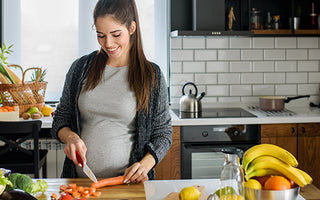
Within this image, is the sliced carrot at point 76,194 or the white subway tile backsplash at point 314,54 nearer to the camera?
the sliced carrot at point 76,194

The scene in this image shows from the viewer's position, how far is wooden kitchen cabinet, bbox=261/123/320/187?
319cm

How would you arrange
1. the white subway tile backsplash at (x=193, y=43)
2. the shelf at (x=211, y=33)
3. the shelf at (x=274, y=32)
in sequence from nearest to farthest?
the shelf at (x=211, y=33)
the shelf at (x=274, y=32)
the white subway tile backsplash at (x=193, y=43)

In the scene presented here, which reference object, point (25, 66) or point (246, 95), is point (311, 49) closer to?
point (246, 95)

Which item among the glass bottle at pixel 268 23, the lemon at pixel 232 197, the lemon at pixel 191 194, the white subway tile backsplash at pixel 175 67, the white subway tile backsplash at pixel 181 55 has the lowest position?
the lemon at pixel 191 194

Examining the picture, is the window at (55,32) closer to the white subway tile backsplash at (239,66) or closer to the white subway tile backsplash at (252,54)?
the white subway tile backsplash at (239,66)

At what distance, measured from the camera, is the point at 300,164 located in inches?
128

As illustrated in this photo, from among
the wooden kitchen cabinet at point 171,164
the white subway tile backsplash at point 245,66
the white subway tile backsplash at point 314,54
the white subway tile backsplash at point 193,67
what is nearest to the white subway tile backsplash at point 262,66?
the white subway tile backsplash at point 245,66

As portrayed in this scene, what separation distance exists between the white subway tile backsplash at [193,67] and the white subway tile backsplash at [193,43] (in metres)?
0.15

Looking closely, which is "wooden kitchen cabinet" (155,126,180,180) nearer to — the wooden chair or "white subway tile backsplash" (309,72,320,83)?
the wooden chair

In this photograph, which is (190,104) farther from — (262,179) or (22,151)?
(262,179)

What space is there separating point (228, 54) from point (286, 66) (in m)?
0.56

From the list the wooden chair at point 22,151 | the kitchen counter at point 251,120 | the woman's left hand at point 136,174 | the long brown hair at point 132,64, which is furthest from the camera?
the kitchen counter at point 251,120

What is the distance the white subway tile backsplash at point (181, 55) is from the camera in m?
3.73

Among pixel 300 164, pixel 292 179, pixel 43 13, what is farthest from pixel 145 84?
pixel 43 13
